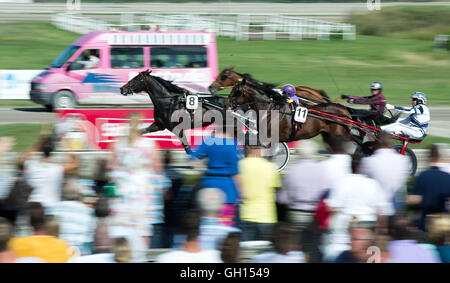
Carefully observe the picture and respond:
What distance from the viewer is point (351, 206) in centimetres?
623

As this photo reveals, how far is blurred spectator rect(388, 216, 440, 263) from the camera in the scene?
5.20m

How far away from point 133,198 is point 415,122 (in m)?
7.03

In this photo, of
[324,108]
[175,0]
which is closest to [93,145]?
[324,108]

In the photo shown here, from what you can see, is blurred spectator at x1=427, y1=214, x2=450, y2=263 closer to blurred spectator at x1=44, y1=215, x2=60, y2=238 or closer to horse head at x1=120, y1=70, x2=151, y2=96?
blurred spectator at x1=44, y1=215, x2=60, y2=238

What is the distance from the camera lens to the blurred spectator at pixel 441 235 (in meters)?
5.28

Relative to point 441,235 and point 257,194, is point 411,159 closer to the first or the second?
point 257,194

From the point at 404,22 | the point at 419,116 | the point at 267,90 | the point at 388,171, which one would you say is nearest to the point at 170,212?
the point at 388,171

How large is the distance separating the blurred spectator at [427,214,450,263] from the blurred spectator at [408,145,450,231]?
1321 mm

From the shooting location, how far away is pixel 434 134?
16.7 metres

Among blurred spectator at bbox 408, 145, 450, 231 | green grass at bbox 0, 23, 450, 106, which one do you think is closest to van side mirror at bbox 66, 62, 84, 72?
green grass at bbox 0, 23, 450, 106

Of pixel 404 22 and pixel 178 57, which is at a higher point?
pixel 404 22

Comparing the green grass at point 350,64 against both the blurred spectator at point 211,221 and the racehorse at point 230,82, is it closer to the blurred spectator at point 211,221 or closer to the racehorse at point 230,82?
the racehorse at point 230,82
